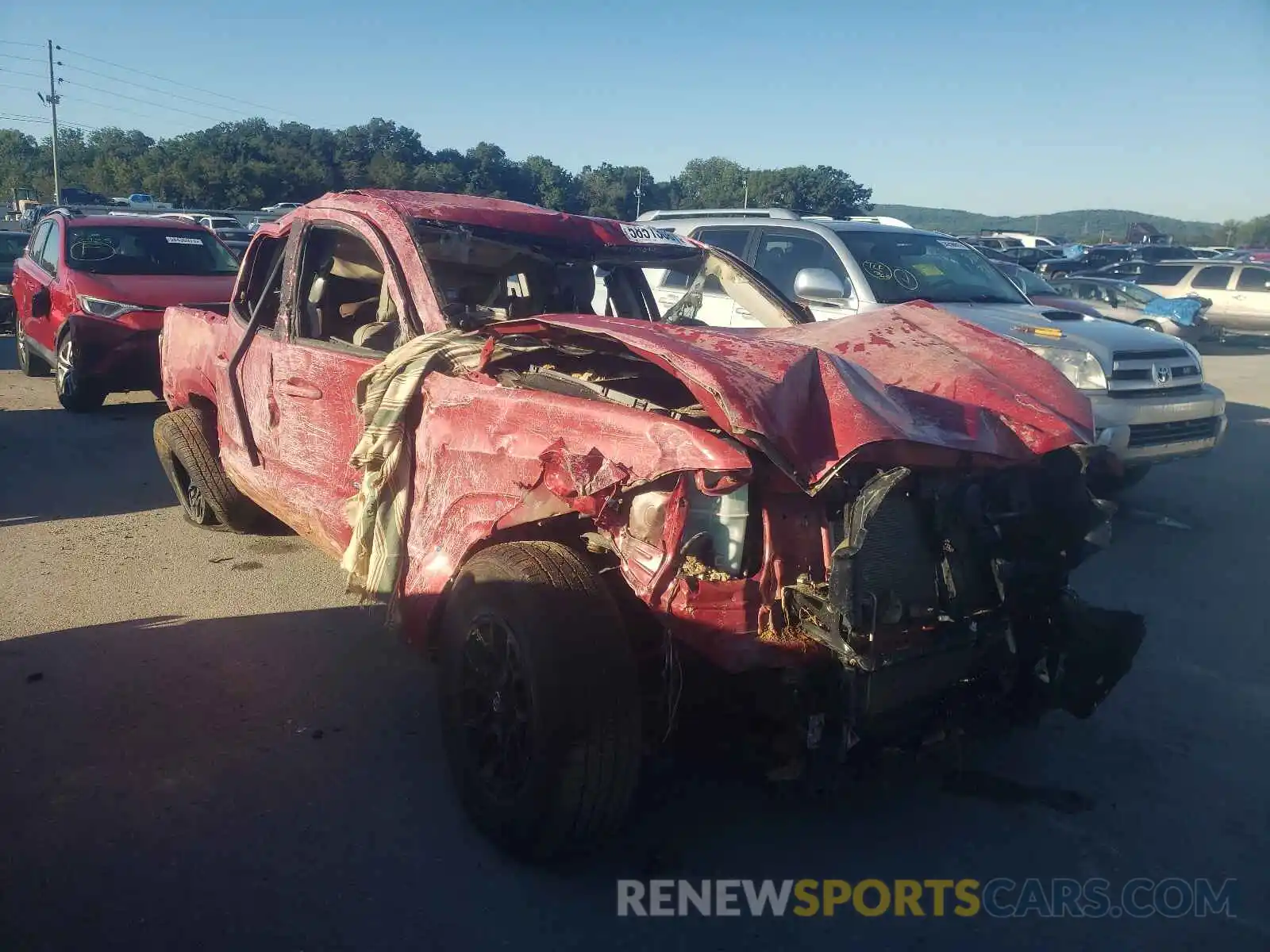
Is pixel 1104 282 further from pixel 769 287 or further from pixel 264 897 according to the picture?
pixel 264 897

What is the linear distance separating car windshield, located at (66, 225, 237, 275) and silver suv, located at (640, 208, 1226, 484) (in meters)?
5.12

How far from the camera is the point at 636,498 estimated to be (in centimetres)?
277

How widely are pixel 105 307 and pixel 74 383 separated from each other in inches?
29.9

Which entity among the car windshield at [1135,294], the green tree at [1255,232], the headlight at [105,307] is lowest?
the headlight at [105,307]

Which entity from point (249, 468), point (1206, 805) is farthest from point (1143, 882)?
point (249, 468)

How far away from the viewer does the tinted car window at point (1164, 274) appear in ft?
68.9

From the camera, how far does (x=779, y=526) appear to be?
2.72 metres

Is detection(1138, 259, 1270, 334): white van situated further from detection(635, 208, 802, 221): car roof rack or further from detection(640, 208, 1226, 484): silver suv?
detection(635, 208, 802, 221): car roof rack

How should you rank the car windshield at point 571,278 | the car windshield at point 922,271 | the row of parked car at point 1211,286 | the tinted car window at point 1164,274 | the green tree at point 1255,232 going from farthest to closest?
the green tree at point 1255,232 < the tinted car window at point 1164,274 < the row of parked car at point 1211,286 < the car windshield at point 922,271 < the car windshield at point 571,278

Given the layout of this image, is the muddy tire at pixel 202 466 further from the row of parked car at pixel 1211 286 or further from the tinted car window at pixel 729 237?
the row of parked car at pixel 1211 286

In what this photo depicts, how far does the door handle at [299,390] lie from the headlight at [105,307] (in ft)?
18.1

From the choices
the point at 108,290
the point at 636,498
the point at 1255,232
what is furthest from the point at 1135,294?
the point at 1255,232

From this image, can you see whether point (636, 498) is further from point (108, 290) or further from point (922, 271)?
point (108, 290)

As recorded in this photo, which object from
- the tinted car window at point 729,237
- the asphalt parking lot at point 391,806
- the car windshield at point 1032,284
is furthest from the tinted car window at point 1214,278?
the asphalt parking lot at point 391,806
